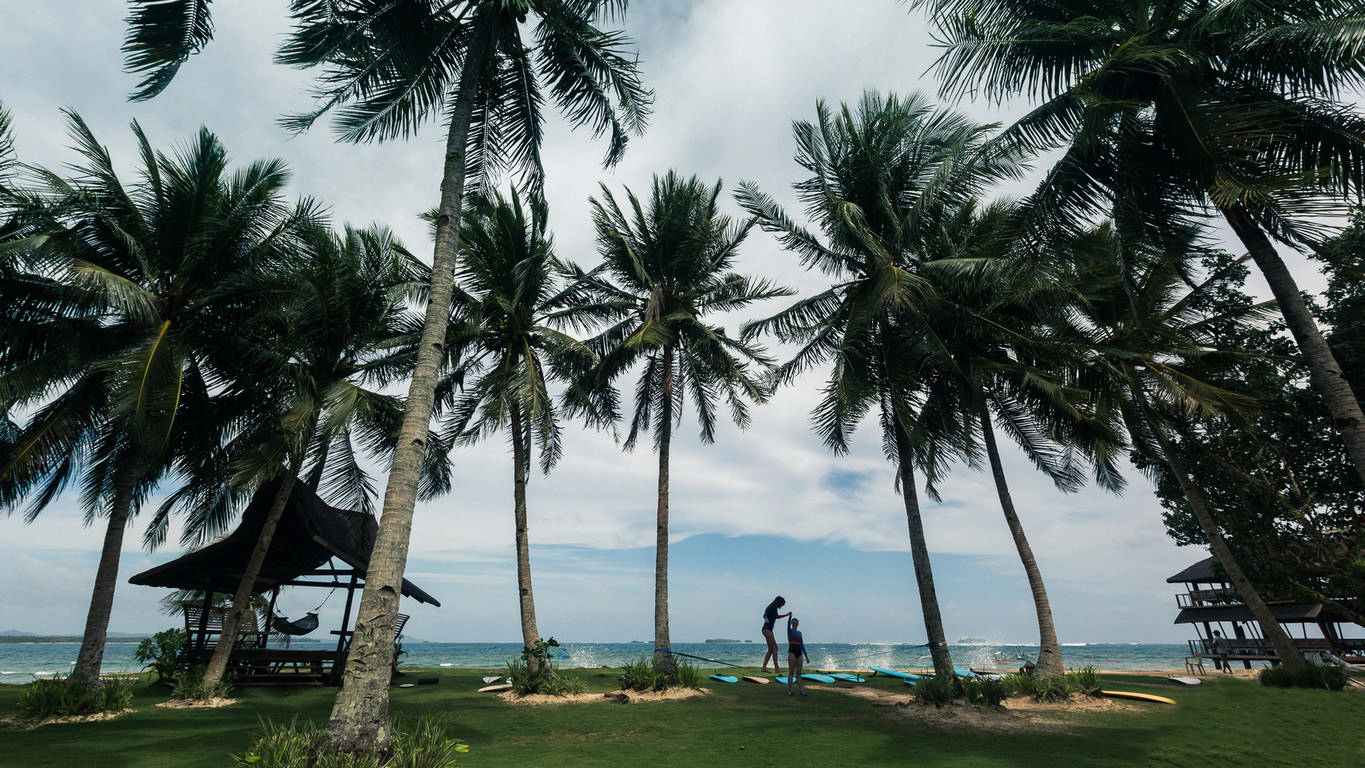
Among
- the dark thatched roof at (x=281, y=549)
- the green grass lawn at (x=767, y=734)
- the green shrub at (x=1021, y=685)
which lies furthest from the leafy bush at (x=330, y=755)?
the green shrub at (x=1021, y=685)

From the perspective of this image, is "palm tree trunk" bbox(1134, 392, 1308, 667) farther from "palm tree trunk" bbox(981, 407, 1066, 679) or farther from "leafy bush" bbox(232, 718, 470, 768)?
"leafy bush" bbox(232, 718, 470, 768)

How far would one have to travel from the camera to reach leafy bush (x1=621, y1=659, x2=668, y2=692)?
48.5 feet

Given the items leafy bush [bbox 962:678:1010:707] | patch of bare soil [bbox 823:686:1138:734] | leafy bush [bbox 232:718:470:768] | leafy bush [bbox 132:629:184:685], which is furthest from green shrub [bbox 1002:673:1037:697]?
leafy bush [bbox 132:629:184:685]

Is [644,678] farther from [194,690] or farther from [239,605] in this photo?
[194,690]

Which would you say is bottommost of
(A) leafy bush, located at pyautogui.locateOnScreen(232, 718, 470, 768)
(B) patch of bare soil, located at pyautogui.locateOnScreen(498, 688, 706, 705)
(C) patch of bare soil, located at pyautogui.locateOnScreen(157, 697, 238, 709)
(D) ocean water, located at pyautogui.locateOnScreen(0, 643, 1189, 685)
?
(D) ocean water, located at pyautogui.locateOnScreen(0, 643, 1189, 685)

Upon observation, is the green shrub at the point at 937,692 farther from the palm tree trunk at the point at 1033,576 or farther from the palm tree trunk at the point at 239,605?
the palm tree trunk at the point at 239,605

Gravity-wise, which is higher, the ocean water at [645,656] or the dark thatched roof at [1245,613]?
the dark thatched roof at [1245,613]

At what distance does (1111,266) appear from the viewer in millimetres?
14422

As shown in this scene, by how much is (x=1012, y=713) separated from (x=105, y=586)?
17.6 meters

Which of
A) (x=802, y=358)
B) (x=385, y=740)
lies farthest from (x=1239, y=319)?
(x=385, y=740)

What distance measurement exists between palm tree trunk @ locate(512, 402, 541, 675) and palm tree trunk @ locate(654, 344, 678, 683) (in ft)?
9.89

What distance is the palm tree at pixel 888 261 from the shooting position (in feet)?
45.2

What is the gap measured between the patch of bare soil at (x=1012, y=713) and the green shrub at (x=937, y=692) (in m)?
0.11

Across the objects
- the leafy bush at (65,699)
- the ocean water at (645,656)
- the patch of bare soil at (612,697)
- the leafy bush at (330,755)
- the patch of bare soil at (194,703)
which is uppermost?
the leafy bush at (330,755)
